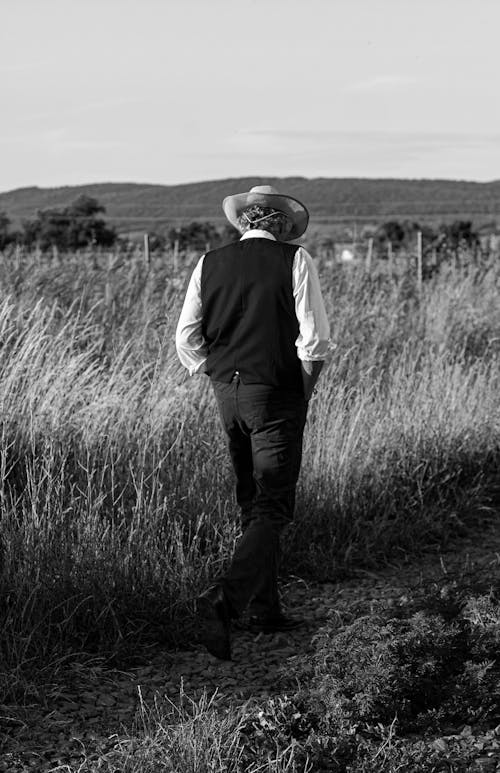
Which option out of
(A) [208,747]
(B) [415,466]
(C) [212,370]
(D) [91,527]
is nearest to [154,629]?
(D) [91,527]

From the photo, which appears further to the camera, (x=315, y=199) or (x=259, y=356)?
(x=315, y=199)

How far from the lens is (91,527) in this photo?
16.5 feet

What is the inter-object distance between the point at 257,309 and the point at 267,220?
1.38 ft

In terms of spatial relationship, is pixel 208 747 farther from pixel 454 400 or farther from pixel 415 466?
pixel 454 400

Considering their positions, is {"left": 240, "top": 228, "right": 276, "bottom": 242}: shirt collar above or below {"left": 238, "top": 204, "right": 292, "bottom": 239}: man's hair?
below

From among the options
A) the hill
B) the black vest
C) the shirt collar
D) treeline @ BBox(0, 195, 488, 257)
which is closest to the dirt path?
the black vest

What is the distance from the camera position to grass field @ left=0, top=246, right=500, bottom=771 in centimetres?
463

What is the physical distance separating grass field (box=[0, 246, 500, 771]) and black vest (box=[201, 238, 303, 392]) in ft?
2.73

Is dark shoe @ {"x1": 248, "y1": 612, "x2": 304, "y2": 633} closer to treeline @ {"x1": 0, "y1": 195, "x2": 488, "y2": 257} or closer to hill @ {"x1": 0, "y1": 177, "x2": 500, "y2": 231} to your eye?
treeline @ {"x1": 0, "y1": 195, "x2": 488, "y2": 257}

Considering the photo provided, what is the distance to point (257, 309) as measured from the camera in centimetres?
456

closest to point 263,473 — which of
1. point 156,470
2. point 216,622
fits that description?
point 216,622

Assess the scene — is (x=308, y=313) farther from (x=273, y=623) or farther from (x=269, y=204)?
(x=273, y=623)

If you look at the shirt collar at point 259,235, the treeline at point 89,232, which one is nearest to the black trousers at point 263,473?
the shirt collar at point 259,235

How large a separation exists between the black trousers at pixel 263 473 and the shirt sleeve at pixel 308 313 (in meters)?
0.24
